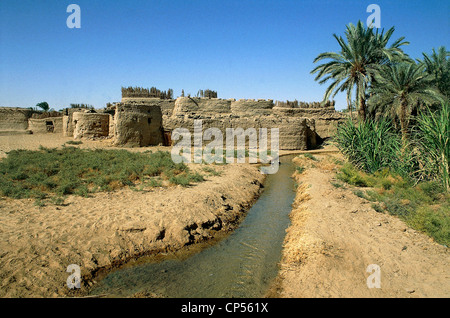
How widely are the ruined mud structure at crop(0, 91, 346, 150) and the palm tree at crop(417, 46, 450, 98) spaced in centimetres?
631

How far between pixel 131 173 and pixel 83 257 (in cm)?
475

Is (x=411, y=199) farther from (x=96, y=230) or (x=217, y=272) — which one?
(x=96, y=230)

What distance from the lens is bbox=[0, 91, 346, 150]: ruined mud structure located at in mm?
15570

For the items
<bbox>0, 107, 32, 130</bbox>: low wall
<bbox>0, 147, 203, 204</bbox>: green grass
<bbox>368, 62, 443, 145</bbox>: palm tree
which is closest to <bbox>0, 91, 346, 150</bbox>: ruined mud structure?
<bbox>0, 107, 32, 130</bbox>: low wall

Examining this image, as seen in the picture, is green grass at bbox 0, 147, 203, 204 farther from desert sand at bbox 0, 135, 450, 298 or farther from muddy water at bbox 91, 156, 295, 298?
muddy water at bbox 91, 156, 295, 298

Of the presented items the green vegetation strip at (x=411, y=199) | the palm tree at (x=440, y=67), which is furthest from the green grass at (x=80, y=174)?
the palm tree at (x=440, y=67)

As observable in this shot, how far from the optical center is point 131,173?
941 cm

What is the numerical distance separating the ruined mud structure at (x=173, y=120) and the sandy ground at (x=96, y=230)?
330 inches

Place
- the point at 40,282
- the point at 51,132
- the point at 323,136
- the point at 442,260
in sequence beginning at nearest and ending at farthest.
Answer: the point at 40,282
the point at 442,260
the point at 51,132
the point at 323,136

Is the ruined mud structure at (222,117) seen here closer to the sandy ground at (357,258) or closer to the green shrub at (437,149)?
the green shrub at (437,149)

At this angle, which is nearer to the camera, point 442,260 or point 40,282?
point 40,282

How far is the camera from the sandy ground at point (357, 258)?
3951 mm

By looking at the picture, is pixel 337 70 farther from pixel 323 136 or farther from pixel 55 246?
pixel 55 246

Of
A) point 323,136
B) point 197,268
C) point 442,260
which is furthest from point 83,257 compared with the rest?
point 323,136
